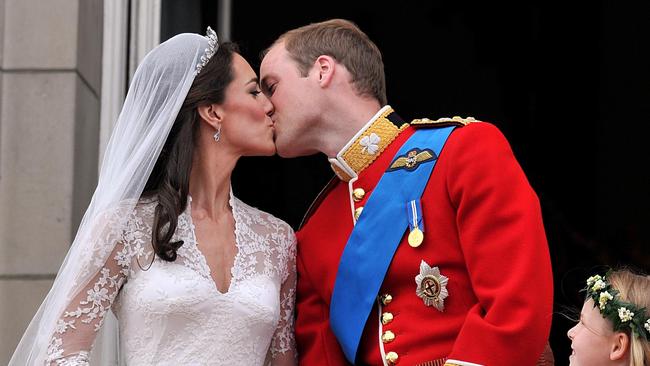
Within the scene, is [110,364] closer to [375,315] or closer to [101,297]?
[101,297]

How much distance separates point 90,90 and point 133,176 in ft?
2.60

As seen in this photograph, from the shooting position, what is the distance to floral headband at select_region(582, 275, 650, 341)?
9.52 ft

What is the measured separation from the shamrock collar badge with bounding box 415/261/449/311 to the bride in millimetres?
431

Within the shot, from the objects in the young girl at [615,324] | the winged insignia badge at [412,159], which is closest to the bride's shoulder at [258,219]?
the winged insignia badge at [412,159]

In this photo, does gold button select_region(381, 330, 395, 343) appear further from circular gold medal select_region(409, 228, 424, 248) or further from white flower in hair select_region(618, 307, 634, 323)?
white flower in hair select_region(618, 307, 634, 323)

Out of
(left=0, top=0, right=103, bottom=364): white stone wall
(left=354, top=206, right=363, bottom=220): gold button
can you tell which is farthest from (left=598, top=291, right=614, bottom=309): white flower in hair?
(left=0, top=0, right=103, bottom=364): white stone wall

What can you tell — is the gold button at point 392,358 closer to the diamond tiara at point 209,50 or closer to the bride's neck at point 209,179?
the bride's neck at point 209,179

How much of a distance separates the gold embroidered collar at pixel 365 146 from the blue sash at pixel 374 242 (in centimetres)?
11

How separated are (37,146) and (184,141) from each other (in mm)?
669

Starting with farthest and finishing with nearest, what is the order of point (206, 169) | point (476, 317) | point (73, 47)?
point (73, 47)
point (206, 169)
point (476, 317)

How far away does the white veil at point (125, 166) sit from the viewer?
126 inches

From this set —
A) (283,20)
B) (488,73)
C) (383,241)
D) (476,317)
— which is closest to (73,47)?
(383,241)

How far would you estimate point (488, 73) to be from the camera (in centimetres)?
630

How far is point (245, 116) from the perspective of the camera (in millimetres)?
3518
